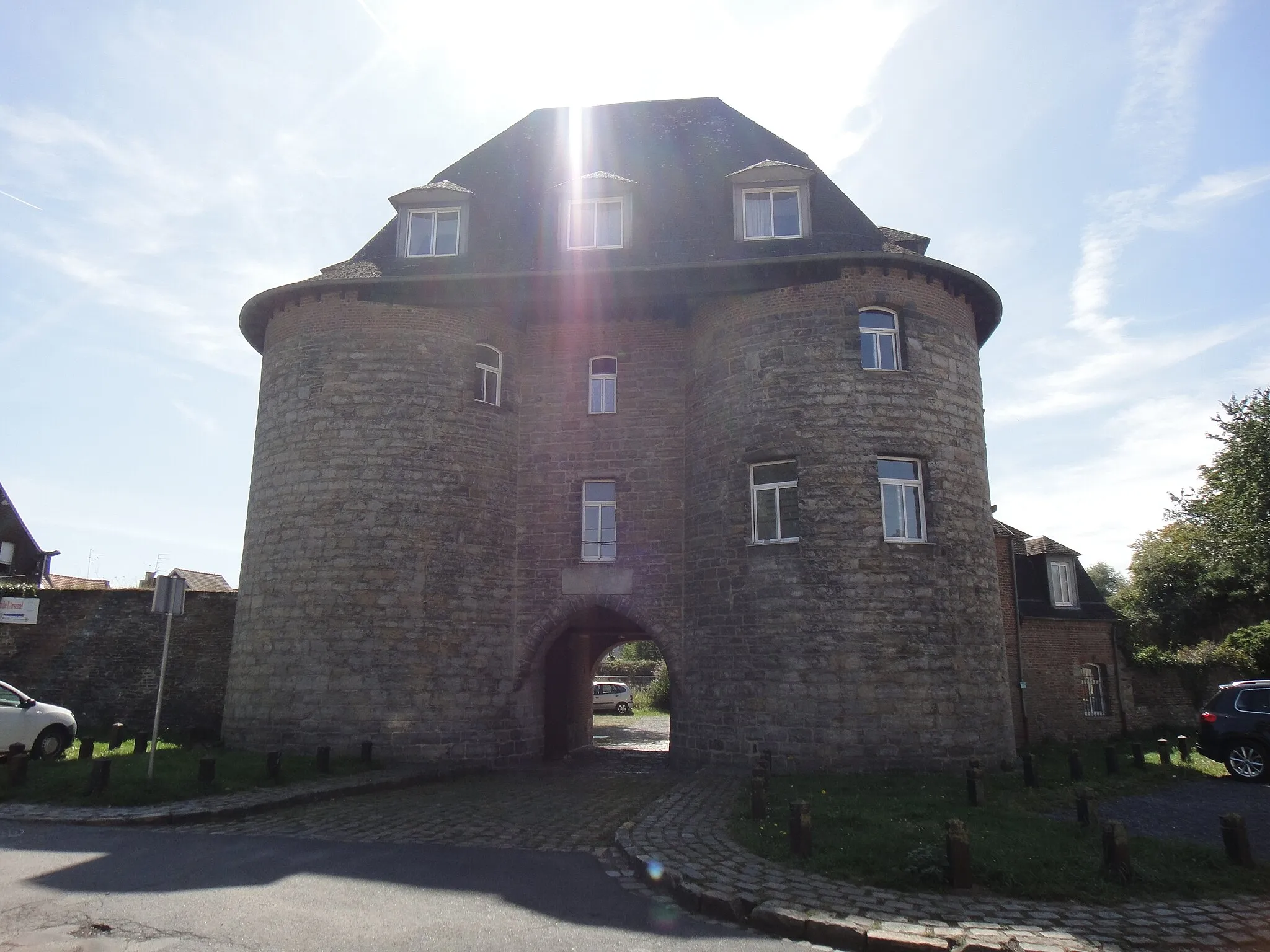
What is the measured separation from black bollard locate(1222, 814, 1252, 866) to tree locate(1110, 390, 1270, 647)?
62.5 ft

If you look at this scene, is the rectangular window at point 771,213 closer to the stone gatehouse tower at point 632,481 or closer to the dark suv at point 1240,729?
the stone gatehouse tower at point 632,481

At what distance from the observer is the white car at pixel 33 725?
13.8 m

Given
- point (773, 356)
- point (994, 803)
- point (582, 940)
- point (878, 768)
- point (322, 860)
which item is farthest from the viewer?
point (773, 356)

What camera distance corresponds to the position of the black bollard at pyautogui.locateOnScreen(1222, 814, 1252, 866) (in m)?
7.41

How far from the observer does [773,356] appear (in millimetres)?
15656

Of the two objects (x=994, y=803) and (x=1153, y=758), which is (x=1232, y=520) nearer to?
(x=1153, y=758)

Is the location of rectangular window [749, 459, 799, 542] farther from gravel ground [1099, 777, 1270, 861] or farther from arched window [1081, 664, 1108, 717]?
arched window [1081, 664, 1108, 717]

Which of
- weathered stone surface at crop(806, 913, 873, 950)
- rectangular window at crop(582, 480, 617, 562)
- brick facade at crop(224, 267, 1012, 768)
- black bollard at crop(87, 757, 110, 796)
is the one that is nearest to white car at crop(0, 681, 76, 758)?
brick facade at crop(224, 267, 1012, 768)

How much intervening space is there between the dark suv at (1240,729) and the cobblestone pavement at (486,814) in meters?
9.07

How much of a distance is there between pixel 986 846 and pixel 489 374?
1309 cm

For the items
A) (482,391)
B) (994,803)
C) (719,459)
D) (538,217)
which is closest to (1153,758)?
(994,803)

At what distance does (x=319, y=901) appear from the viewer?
661 cm

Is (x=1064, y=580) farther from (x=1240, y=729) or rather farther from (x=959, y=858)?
(x=959, y=858)

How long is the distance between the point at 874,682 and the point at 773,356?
5.96 m
